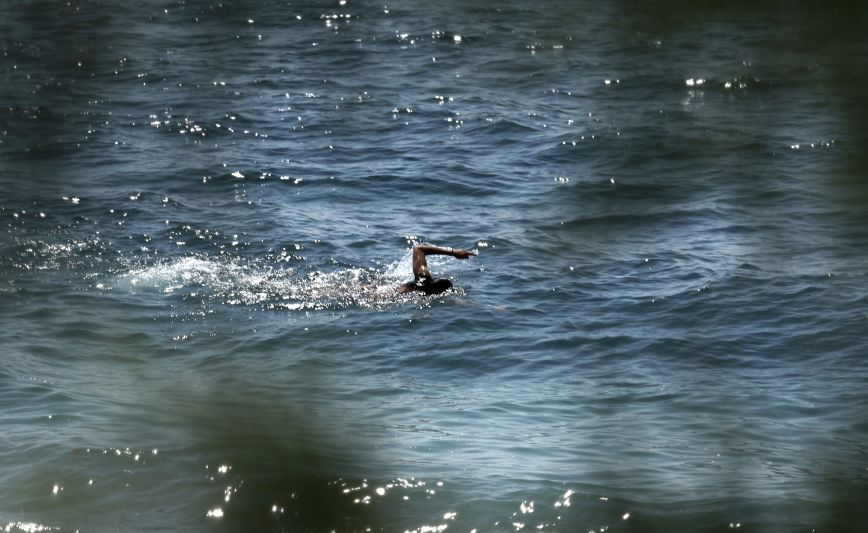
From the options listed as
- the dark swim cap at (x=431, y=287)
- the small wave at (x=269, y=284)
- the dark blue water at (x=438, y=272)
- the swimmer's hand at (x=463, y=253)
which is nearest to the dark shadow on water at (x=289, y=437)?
the dark blue water at (x=438, y=272)

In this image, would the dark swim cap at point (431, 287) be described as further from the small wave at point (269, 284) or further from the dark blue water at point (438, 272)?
the dark blue water at point (438, 272)

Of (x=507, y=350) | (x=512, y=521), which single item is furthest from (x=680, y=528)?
(x=507, y=350)

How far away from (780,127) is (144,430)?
6.50 metres

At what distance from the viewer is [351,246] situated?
14.1 metres

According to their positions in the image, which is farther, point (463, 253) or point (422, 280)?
point (422, 280)

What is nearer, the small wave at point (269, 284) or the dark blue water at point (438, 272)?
the dark blue water at point (438, 272)

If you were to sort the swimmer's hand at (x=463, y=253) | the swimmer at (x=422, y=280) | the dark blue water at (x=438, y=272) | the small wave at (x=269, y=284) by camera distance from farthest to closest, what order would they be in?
the swimmer at (x=422, y=280), the small wave at (x=269, y=284), the swimmer's hand at (x=463, y=253), the dark blue water at (x=438, y=272)

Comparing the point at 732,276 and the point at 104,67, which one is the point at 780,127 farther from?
the point at 732,276

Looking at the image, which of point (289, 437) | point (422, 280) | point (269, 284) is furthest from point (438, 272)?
point (289, 437)

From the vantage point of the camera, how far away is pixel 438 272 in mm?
13883

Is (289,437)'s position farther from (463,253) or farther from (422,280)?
(422,280)

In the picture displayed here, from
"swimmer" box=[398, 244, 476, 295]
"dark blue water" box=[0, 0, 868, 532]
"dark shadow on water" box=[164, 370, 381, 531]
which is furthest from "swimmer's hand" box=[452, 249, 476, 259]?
"dark shadow on water" box=[164, 370, 381, 531]

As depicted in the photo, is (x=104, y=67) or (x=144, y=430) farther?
(x=144, y=430)

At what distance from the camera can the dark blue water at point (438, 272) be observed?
1.23 m
